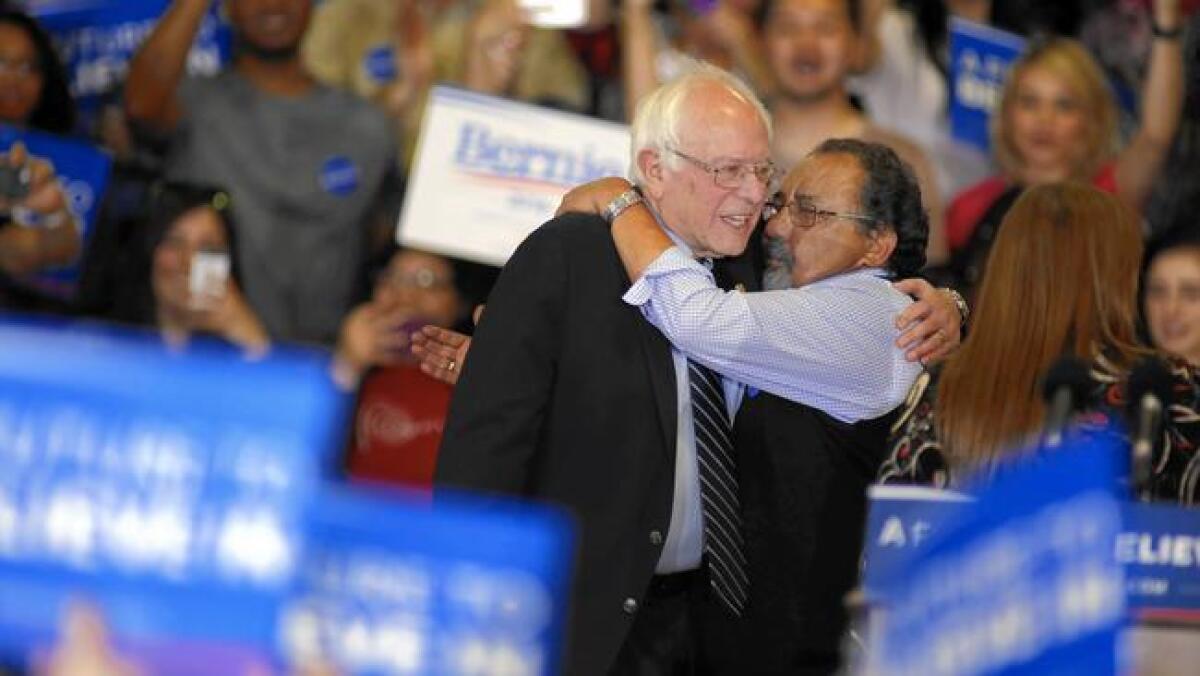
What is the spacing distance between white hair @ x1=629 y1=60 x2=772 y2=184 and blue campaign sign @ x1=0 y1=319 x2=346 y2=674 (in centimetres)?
247

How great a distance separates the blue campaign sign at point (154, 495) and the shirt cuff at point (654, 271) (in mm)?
2235

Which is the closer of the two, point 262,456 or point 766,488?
point 262,456

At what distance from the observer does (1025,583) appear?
8.13 ft

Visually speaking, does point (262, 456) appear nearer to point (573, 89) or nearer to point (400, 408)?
point (400, 408)

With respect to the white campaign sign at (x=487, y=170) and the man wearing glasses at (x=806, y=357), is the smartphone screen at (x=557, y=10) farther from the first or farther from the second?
the man wearing glasses at (x=806, y=357)

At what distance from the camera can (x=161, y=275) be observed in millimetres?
→ 6812

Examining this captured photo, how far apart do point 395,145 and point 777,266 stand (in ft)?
8.34

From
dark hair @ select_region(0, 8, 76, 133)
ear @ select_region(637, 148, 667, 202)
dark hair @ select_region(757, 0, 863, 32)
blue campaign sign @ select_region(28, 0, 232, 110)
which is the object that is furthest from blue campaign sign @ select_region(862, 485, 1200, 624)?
blue campaign sign @ select_region(28, 0, 232, 110)

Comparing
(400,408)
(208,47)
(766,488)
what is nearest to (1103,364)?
(766,488)

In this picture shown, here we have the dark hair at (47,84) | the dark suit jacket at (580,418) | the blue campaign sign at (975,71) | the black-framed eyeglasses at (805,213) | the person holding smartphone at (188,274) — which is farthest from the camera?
Answer: the blue campaign sign at (975,71)

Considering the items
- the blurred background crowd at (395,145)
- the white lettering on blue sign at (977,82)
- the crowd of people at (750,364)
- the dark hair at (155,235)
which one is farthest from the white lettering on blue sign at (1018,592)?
the white lettering on blue sign at (977,82)

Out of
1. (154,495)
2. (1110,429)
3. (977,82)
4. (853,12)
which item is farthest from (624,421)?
(853,12)

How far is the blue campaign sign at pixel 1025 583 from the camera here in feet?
7.85

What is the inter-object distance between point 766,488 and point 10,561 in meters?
2.62
